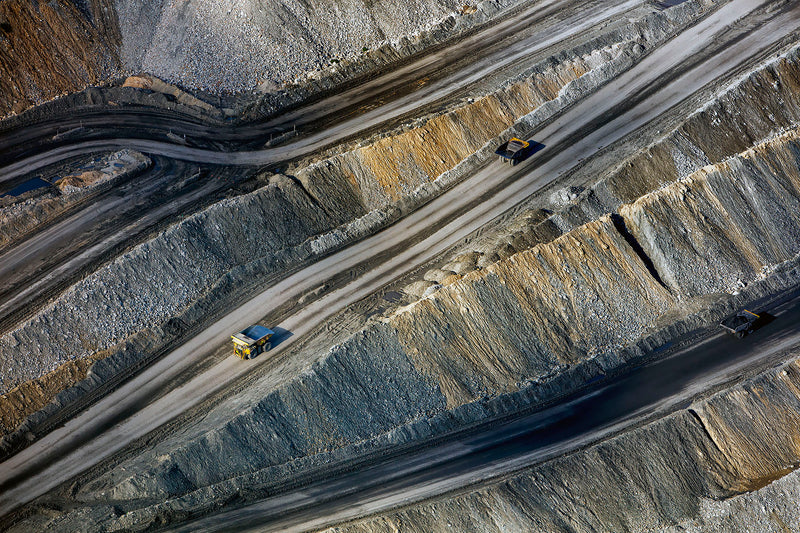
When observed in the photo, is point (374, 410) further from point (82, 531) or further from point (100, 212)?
point (100, 212)

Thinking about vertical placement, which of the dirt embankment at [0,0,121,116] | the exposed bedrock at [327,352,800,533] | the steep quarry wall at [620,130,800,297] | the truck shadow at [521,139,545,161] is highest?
the dirt embankment at [0,0,121,116]

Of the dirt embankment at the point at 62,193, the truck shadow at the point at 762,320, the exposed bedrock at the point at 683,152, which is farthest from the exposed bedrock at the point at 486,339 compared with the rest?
the dirt embankment at the point at 62,193

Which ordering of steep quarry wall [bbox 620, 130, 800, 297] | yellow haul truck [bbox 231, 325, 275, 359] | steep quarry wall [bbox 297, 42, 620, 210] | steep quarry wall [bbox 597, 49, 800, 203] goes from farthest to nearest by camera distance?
steep quarry wall [bbox 297, 42, 620, 210]
steep quarry wall [bbox 597, 49, 800, 203]
steep quarry wall [bbox 620, 130, 800, 297]
yellow haul truck [bbox 231, 325, 275, 359]

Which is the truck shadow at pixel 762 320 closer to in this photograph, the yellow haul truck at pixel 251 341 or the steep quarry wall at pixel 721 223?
the steep quarry wall at pixel 721 223

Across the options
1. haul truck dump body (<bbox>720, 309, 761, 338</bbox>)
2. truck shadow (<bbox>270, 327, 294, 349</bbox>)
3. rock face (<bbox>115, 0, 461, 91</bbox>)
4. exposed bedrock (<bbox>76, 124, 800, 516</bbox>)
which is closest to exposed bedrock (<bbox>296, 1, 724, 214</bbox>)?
truck shadow (<bbox>270, 327, 294, 349</bbox>)

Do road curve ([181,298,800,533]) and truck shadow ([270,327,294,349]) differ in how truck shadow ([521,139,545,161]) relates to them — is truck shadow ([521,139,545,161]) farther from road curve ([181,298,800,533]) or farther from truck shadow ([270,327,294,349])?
truck shadow ([270,327,294,349])

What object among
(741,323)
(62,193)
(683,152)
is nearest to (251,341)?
(62,193)
